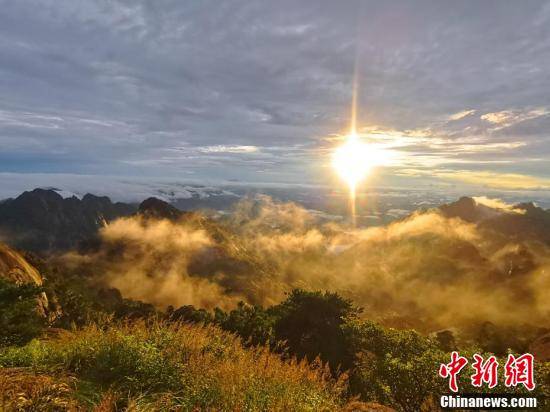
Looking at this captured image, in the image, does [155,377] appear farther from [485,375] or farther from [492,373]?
[492,373]

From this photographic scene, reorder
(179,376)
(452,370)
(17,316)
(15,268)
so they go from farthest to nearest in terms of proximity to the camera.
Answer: (15,268)
(17,316)
(452,370)
(179,376)

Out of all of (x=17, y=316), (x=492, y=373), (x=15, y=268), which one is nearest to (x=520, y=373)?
(x=492, y=373)

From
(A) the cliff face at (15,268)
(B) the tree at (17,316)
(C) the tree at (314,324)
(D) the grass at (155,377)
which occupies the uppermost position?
(D) the grass at (155,377)

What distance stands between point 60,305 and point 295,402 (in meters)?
52.5

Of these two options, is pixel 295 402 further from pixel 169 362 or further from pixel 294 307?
pixel 294 307

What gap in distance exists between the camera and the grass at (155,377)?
8.32 metres

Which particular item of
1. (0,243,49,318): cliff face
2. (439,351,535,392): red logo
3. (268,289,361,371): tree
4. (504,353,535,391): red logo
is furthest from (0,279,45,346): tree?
(0,243,49,318): cliff face

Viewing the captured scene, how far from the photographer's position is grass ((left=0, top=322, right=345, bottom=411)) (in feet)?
27.3

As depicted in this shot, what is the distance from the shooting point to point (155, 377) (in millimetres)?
10156

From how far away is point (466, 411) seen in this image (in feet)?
38.8

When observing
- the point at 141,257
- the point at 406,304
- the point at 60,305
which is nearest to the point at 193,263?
the point at 141,257

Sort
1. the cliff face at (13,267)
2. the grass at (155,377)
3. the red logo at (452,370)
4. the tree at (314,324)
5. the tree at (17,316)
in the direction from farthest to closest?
1. the cliff face at (13,267)
2. the tree at (314,324)
3. the tree at (17,316)
4. the red logo at (452,370)
5. the grass at (155,377)

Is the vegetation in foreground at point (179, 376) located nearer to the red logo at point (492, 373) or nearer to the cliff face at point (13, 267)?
the red logo at point (492, 373)

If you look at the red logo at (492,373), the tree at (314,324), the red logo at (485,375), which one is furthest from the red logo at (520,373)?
the tree at (314,324)
